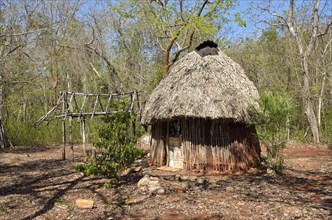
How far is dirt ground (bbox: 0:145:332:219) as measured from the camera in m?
6.10

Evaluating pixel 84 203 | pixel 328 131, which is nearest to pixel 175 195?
pixel 84 203

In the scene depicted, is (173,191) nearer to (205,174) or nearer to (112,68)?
(205,174)

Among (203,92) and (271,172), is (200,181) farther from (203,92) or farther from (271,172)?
(203,92)

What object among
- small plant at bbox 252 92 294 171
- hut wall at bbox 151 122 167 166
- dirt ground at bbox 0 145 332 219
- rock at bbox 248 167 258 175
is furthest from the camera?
hut wall at bbox 151 122 167 166

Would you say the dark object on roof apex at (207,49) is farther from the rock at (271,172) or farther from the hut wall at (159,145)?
the rock at (271,172)

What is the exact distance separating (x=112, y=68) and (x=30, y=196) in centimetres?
1458

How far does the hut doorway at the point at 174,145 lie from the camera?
33.6 ft

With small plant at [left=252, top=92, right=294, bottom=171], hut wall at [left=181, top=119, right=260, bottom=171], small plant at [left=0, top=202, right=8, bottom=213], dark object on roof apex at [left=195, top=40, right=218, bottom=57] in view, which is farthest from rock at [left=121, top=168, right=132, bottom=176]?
dark object on roof apex at [left=195, top=40, right=218, bottom=57]

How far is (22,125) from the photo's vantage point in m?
18.2

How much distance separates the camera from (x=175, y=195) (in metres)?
7.20

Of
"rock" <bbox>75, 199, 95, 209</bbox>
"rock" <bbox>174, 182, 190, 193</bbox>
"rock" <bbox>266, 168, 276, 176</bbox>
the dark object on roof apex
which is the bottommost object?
"rock" <bbox>75, 199, 95, 209</bbox>

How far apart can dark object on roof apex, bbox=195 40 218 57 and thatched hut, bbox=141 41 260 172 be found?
53 millimetres

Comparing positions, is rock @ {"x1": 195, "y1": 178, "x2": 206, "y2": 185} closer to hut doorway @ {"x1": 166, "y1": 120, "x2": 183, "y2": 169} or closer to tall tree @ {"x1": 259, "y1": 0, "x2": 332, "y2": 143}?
hut doorway @ {"x1": 166, "y1": 120, "x2": 183, "y2": 169}

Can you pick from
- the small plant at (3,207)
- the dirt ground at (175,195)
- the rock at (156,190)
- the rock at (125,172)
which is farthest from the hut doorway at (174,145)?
the small plant at (3,207)
